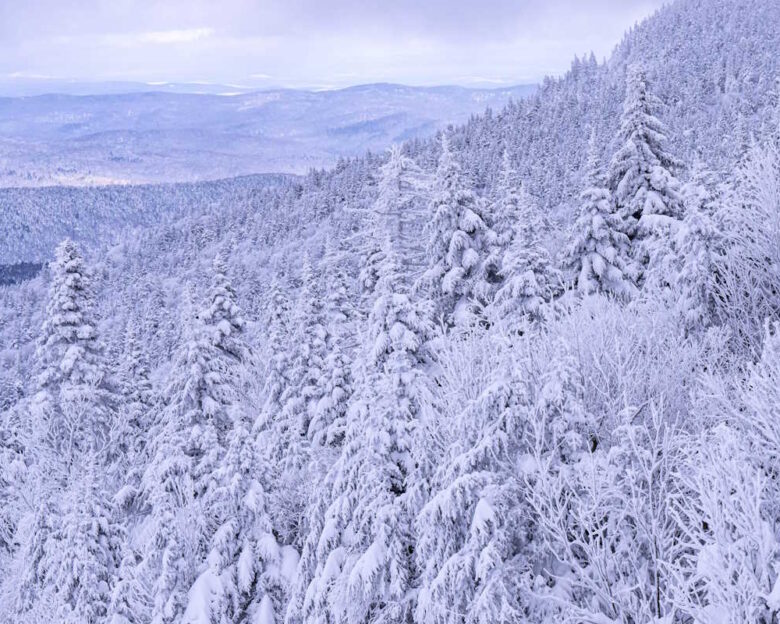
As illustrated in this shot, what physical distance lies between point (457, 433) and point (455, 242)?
31.7 feet

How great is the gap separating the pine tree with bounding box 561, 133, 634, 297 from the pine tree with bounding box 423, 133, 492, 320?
4116mm

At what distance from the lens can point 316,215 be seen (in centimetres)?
15088

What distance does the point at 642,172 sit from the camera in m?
22.5

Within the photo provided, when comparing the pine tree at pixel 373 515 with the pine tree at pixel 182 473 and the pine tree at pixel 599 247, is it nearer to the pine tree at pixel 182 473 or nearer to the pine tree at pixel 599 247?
the pine tree at pixel 182 473

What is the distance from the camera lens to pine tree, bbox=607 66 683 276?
71.9 ft

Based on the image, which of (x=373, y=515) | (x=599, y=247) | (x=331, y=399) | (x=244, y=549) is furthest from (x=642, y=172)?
(x=244, y=549)

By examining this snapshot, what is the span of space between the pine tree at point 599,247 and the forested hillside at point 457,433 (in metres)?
0.08

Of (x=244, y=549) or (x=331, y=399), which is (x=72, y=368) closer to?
(x=331, y=399)

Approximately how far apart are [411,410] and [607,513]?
434 centimetres

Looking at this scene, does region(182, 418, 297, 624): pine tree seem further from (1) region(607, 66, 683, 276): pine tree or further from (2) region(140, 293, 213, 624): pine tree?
(1) region(607, 66, 683, 276): pine tree

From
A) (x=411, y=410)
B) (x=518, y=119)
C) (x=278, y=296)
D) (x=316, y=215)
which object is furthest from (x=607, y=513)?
(x=518, y=119)

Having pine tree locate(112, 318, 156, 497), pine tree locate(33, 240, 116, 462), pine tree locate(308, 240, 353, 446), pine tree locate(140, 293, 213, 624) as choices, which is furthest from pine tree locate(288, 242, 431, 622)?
pine tree locate(33, 240, 116, 462)

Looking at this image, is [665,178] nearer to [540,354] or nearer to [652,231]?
[652,231]

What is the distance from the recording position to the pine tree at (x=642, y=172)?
21.9m
